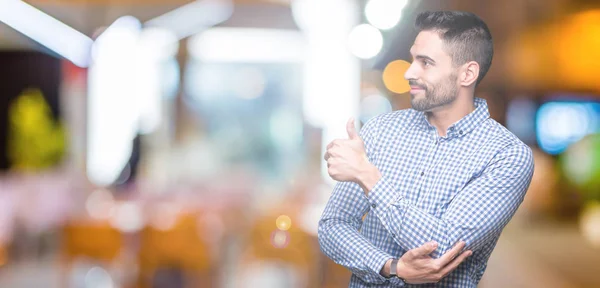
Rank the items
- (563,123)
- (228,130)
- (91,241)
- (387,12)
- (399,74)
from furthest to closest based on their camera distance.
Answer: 1. (228,130)
2. (563,123)
3. (91,241)
4. (399,74)
5. (387,12)

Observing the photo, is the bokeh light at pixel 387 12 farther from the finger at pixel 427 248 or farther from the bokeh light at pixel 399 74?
the finger at pixel 427 248

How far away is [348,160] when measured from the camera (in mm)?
1284

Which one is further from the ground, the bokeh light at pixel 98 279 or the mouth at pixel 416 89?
the mouth at pixel 416 89

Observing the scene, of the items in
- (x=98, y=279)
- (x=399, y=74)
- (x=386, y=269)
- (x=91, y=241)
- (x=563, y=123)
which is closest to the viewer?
(x=386, y=269)

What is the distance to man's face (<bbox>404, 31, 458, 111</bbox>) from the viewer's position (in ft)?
4.26

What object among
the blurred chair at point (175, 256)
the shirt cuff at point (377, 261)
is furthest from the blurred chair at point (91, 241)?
the shirt cuff at point (377, 261)

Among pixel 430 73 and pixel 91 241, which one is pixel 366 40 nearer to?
pixel 430 73

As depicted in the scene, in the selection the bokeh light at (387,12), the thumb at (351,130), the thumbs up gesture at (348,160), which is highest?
the bokeh light at (387,12)

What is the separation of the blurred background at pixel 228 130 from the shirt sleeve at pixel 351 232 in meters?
0.27

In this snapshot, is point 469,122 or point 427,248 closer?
point 427,248

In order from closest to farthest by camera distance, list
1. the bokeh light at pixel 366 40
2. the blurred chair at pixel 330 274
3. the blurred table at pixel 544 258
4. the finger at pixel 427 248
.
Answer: the finger at pixel 427 248 → the bokeh light at pixel 366 40 → the blurred chair at pixel 330 274 → the blurred table at pixel 544 258

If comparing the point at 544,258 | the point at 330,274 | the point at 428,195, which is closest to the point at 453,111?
the point at 428,195

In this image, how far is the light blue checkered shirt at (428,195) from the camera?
1267mm

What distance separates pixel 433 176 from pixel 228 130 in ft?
38.2
